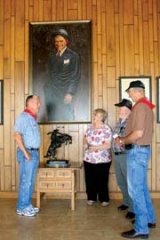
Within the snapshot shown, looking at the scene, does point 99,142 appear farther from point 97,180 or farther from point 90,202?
point 90,202

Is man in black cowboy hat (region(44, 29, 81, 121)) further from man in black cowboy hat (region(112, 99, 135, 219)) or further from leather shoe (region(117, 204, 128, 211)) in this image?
leather shoe (region(117, 204, 128, 211))

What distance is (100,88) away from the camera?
505 cm

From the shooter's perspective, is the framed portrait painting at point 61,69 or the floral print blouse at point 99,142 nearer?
the floral print blouse at point 99,142

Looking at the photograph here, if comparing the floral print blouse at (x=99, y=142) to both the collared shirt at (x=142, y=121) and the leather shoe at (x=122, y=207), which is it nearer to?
the leather shoe at (x=122, y=207)

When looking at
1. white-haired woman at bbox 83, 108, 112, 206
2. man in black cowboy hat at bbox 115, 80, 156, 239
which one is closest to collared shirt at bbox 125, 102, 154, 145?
man in black cowboy hat at bbox 115, 80, 156, 239

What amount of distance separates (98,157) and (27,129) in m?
1.12

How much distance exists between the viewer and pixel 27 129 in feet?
13.5

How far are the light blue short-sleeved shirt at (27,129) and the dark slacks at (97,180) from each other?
0.95m

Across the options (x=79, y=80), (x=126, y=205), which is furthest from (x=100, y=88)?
(x=126, y=205)

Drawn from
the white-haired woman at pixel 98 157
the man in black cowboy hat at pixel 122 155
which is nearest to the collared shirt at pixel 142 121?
the man in black cowboy hat at pixel 122 155

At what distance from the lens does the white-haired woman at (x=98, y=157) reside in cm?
458

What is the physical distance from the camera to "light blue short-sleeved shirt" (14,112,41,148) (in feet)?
13.4

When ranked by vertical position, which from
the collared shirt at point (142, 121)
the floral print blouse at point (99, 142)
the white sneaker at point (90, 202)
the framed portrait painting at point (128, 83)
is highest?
the framed portrait painting at point (128, 83)

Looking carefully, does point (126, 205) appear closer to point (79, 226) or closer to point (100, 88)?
point (79, 226)
